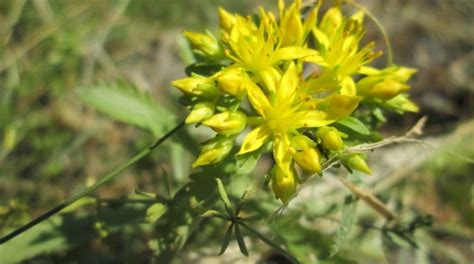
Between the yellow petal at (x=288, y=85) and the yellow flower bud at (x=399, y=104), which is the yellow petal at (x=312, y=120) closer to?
the yellow petal at (x=288, y=85)

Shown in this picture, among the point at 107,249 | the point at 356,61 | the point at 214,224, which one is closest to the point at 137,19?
the point at 107,249

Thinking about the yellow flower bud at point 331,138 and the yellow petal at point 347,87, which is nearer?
the yellow flower bud at point 331,138

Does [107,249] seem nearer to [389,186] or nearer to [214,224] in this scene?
[214,224]

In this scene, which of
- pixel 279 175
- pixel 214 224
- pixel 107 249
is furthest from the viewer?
pixel 107 249

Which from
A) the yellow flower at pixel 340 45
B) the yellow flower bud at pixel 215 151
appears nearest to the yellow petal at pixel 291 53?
the yellow flower at pixel 340 45

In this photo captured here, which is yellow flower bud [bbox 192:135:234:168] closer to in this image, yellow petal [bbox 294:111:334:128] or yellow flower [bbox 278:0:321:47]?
yellow petal [bbox 294:111:334:128]

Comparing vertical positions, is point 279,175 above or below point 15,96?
below

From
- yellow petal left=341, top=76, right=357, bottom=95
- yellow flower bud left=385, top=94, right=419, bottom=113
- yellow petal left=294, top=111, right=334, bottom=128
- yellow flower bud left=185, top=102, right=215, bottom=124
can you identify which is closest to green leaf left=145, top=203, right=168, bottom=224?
yellow flower bud left=185, top=102, right=215, bottom=124
